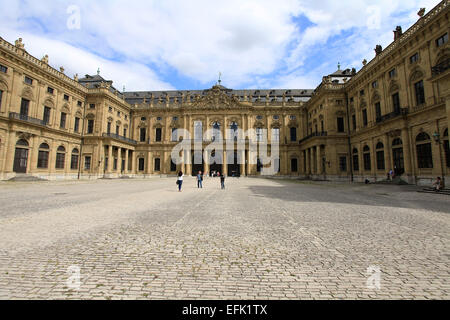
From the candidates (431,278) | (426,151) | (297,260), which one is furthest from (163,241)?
(426,151)

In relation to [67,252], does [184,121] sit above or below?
above

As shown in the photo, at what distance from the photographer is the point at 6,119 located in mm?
25062

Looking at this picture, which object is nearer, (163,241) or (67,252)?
(67,252)

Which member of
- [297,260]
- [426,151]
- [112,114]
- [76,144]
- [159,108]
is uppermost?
[159,108]

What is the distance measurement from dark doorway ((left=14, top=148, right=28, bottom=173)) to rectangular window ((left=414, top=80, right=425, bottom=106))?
45.2 meters

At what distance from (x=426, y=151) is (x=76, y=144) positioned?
155 feet

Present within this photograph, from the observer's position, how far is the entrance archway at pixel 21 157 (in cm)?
2639

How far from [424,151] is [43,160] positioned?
45615 millimetres

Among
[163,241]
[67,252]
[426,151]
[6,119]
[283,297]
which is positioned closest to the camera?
[283,297]

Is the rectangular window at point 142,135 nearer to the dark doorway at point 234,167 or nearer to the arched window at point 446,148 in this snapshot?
the dark doorway at point 234,167

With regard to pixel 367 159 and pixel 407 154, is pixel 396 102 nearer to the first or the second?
pixel 407 154

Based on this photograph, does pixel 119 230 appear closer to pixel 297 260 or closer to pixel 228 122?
pixel 297 260

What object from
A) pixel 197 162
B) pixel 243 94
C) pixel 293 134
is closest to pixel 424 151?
pixel 293 134

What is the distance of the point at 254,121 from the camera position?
4794cm
